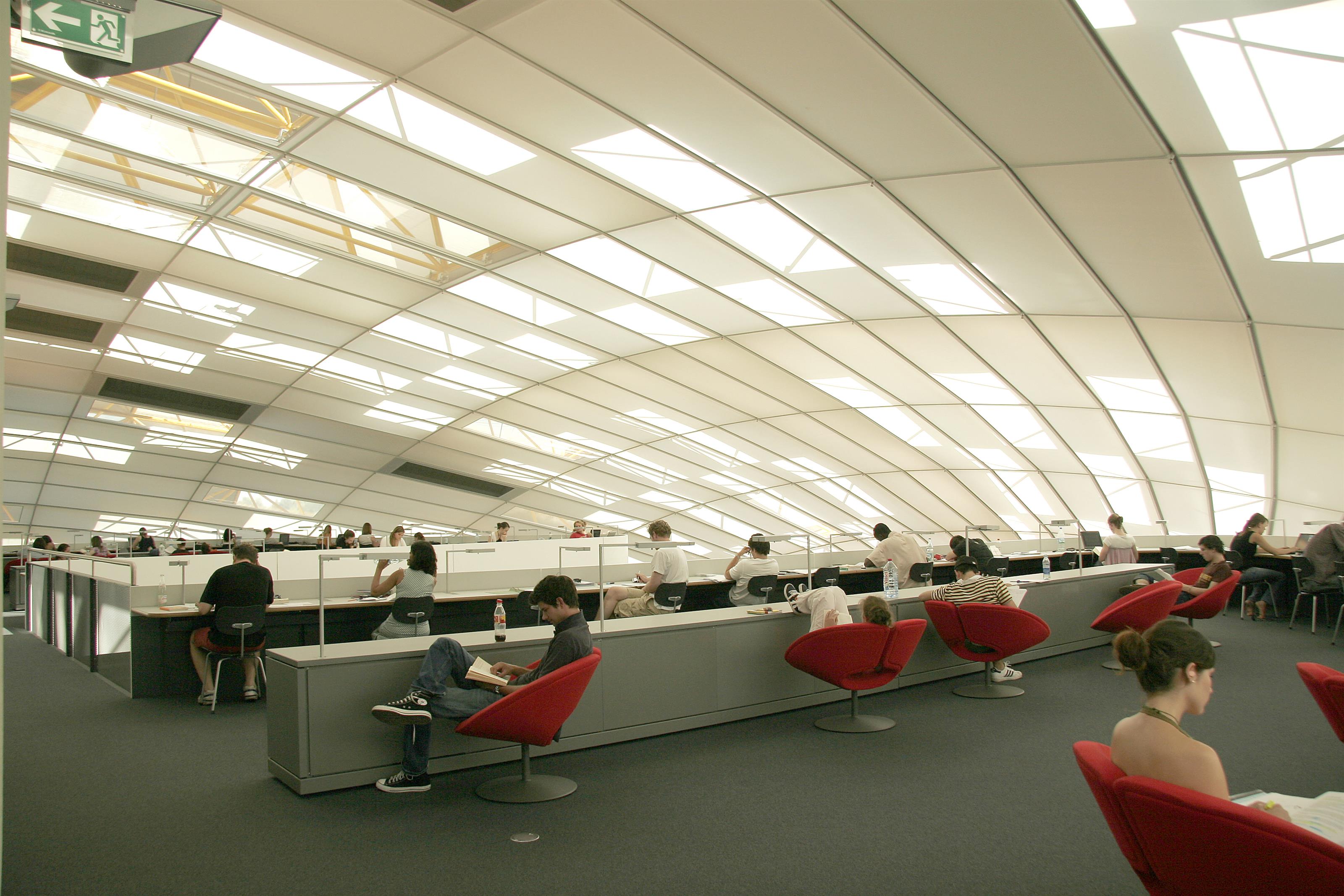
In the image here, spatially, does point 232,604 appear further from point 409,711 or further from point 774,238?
point 774,238

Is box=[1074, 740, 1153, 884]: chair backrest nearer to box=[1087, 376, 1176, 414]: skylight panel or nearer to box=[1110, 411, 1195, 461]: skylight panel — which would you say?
box=[1087, 376, 1176, 414]: skylight panel

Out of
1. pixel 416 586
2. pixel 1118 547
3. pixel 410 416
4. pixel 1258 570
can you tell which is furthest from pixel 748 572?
pixel 410 416

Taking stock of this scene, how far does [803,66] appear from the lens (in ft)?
30.8

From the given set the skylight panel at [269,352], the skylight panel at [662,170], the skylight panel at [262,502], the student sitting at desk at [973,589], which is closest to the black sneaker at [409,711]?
the student sitting at desk at [973,589]

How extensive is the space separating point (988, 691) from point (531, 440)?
21.2 meters

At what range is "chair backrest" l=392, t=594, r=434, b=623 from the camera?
8.88m

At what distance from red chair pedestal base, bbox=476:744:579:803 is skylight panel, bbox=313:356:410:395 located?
18.2 metres

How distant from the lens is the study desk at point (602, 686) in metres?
5.79

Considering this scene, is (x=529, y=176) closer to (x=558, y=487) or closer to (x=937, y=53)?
(x=937, y=53)

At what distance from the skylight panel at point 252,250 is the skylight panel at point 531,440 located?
32.0ft

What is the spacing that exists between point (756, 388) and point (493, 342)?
6788 mm

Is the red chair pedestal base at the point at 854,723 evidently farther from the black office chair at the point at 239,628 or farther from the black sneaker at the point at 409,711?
the black office chair at the point at 239,628

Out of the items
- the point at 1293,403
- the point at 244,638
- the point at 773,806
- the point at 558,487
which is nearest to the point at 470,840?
the point at 773,806

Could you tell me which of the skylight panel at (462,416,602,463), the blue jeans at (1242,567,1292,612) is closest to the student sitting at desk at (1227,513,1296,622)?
the blue jeans at (1242,567,1292,612)
